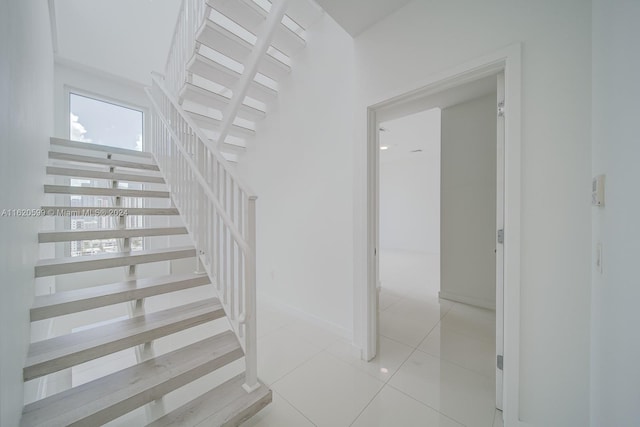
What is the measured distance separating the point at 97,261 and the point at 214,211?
820 millimetres

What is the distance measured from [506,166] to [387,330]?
1.83 m

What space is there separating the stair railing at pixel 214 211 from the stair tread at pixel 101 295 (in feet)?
0.69

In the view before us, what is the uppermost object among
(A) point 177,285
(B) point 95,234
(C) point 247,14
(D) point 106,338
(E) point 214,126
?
(C) point 247,14

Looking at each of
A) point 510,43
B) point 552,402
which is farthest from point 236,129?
point 552,402

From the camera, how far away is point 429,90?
1.51 m

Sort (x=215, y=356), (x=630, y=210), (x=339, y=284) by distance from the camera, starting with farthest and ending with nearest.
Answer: (x=339, y=284), (x=215, y=356), (x=630, y=210)

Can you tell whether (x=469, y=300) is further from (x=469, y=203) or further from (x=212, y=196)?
(x=212, y=196)

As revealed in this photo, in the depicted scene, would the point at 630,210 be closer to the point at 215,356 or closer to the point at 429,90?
the point at 429,90

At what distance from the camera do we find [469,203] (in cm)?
287

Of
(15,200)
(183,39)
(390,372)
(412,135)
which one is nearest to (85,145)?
(183,39)

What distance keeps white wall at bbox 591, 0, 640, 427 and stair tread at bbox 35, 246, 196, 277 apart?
2493mm

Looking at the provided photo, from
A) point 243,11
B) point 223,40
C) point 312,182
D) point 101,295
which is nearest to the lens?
point 101,295

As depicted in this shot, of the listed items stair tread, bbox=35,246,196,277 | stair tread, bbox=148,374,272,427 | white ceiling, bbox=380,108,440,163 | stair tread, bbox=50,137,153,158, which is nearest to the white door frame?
stair tread, bbox=148,374,272,427

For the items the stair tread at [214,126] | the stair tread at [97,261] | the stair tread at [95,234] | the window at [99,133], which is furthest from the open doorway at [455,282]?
the window at [99,133]
